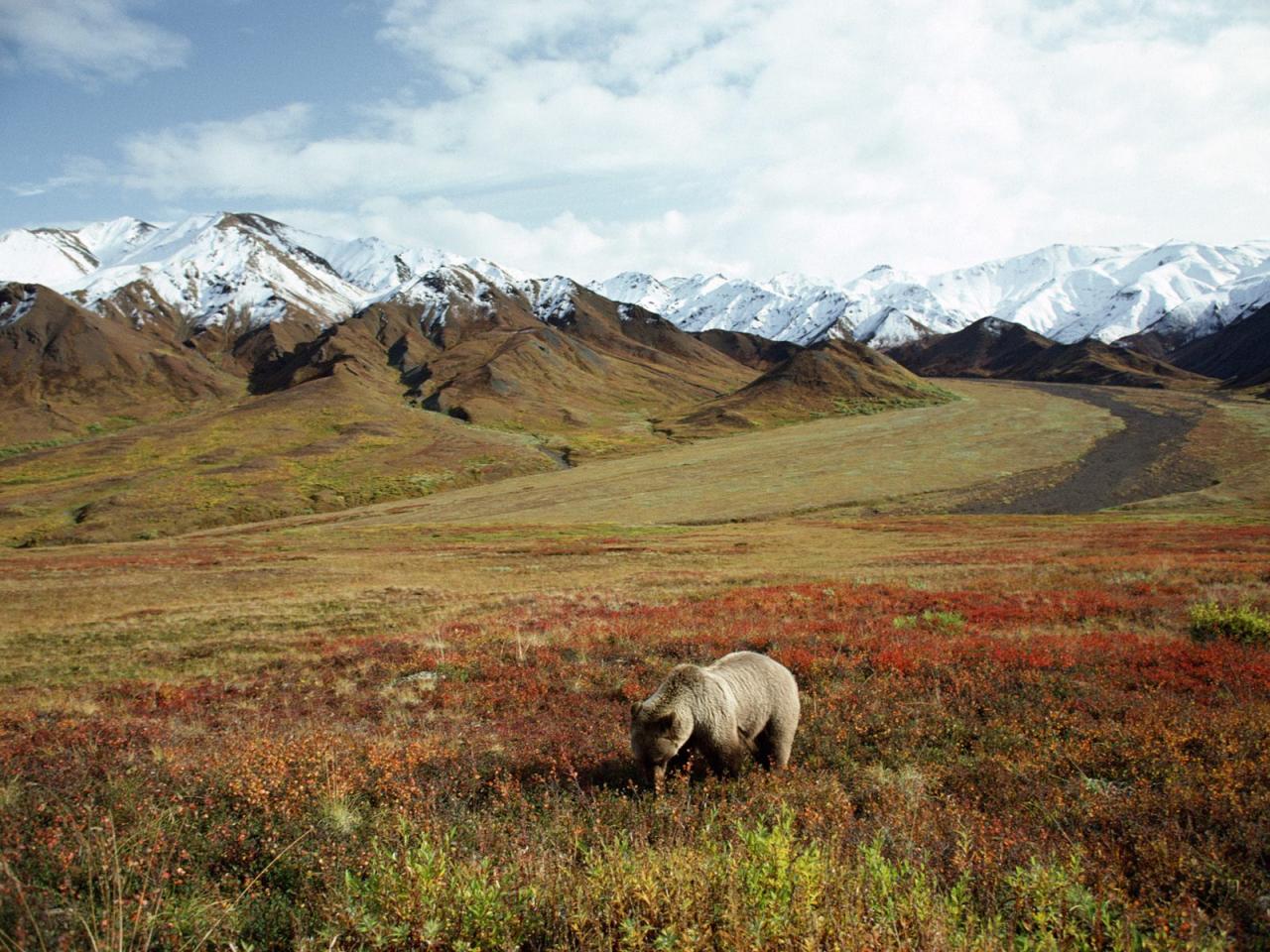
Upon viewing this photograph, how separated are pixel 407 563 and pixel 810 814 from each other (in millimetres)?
41220

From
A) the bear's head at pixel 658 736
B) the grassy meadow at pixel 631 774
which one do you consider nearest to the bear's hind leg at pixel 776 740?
the grassy meadow at pixel 631 774

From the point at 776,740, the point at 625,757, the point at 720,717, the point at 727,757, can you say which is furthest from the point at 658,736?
the point at 776,740

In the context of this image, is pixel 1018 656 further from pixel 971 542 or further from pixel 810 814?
pixel 971 542

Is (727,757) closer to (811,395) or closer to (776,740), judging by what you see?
(776,740)

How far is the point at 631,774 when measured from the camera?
7.53m

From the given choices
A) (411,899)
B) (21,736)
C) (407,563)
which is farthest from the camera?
(407,563)

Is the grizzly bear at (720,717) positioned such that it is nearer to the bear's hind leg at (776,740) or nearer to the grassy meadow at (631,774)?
the bear's hind leg at (776,740)

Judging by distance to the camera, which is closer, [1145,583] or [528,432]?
[1145,583]

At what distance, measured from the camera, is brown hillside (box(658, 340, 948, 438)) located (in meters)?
164

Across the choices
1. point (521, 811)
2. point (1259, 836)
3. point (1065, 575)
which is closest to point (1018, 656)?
point (1259, 836)

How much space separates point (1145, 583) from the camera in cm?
2091

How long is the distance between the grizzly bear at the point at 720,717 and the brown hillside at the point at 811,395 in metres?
143

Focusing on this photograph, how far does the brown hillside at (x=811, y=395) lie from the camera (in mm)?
163750

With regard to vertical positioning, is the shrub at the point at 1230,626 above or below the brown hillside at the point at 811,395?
below
